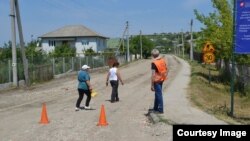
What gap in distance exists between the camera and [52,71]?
37969 mm

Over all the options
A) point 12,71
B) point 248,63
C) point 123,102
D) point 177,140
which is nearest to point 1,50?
point 12,71

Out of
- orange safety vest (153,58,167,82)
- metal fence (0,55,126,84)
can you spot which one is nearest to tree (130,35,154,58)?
metal fence (0,55,126,84)

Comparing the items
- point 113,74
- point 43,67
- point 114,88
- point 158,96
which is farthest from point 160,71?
point 43,67

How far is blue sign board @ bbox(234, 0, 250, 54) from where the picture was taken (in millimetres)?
13312

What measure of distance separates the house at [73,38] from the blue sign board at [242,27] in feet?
273

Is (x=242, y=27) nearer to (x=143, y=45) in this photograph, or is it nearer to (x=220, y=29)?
(x=220, y=29)

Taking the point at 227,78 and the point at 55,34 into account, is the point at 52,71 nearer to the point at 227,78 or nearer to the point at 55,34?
the point at 227,78

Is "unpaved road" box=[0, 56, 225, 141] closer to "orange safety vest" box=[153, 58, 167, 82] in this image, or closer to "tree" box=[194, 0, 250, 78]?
"orange safety vest" box=[153, 58, 167, 82]

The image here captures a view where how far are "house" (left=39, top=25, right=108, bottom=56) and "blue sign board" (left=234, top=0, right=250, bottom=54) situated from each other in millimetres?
83140

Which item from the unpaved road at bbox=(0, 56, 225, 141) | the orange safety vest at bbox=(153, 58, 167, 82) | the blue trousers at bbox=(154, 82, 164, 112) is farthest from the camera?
the blue trousers at bbox=(154, 82, 164, 112)

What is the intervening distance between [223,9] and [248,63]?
6569mm

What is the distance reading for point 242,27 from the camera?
1350 cm

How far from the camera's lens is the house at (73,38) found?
96812 mm

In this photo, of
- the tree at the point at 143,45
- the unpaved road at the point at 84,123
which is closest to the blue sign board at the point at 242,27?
the unpaved road at the point at 84,123
